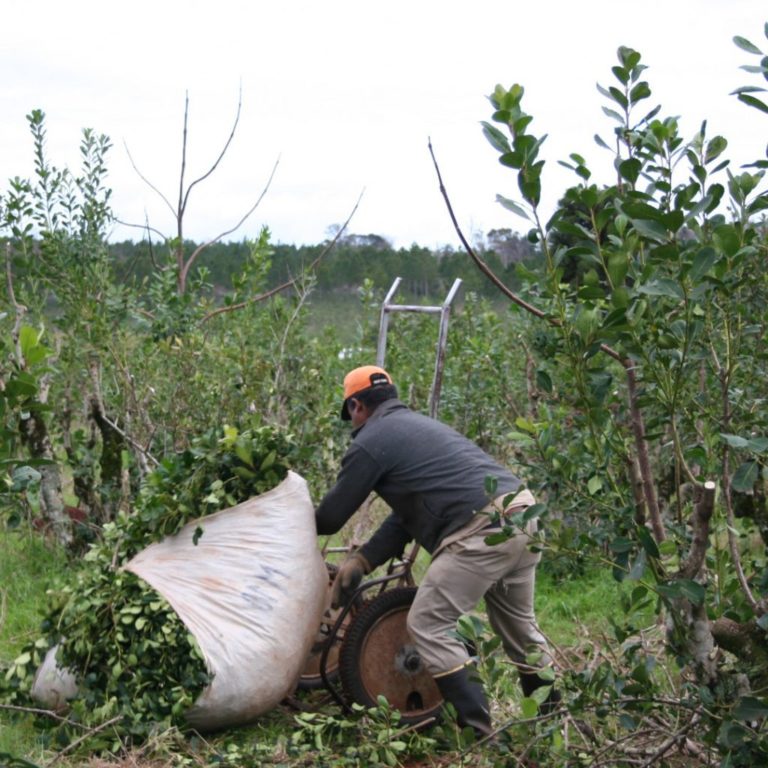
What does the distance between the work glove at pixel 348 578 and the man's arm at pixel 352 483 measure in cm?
26

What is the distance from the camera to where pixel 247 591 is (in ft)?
16.3

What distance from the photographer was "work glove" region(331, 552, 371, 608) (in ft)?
16.8

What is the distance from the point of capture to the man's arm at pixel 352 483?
481 cm

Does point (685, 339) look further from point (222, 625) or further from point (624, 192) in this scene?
point (222, 625)

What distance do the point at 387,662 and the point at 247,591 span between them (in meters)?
0.72

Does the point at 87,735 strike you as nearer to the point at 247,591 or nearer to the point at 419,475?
the point at 247,591

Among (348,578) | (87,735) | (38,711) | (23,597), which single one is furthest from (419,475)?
(23,597)

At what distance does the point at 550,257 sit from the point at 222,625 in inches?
111

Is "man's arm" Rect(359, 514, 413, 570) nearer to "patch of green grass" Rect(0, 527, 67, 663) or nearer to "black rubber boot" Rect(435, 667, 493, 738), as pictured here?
"black rubber boot" Rect(435, 667, 493, 738)

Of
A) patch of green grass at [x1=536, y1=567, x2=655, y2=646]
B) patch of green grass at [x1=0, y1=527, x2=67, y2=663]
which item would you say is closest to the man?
patch of green grass at [x1=536, y1=567, x2=655, y2=646]

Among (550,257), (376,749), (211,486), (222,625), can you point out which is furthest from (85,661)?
(550,257)

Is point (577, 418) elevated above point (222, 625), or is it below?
above

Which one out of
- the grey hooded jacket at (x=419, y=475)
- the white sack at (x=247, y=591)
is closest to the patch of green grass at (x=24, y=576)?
the white sack at (x=247, y=591)

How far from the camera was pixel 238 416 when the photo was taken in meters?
7.00
